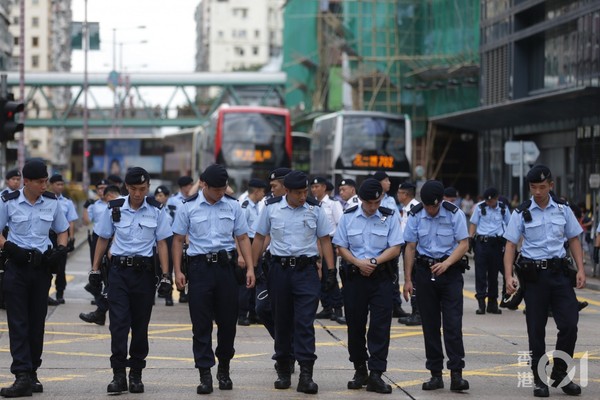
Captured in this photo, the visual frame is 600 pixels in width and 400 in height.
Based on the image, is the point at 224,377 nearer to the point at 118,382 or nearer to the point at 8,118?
the point at 118,382

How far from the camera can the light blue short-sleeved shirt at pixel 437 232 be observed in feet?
34.9

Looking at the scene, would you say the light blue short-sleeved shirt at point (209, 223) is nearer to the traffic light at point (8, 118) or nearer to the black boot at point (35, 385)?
the black boot at point (35, 385)

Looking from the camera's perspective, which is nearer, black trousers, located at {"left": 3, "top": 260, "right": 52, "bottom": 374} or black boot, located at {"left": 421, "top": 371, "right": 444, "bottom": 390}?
black trousers, located at {"left": 3, "top": 260, "right": 52, "bottom": 374}

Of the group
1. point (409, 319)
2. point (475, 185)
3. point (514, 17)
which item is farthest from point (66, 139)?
point (409, 319)

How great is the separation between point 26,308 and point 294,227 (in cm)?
225

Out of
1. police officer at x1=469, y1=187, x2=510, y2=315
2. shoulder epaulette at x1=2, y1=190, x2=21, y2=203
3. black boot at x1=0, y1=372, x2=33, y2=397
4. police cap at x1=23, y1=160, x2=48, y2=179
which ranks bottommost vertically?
black boot at x1=0, y1=372, x2=33, y2=397

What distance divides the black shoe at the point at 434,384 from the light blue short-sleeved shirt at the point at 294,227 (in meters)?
1.39

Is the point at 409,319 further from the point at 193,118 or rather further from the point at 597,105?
the point at 193,118

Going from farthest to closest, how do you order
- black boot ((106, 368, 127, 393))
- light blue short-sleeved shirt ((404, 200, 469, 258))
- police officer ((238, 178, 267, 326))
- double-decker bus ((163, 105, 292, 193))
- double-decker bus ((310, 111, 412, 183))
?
double-decker bus ((163, 105, 292, 193)), double-decker bus ((310, 111, 412, 183)), police officer ((238, 178, 267, 326)), light blue short-sleeved shirt ((404, 200, 469, 258)), black boot ((106, 368, 127, 393))

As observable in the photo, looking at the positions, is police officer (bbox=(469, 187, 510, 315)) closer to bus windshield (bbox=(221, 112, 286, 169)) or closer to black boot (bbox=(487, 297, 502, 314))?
black boot (bbox=(487, 297, 502, 314))

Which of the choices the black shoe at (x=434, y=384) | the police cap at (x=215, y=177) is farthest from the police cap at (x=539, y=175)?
the police cap at (x=215, y=177)

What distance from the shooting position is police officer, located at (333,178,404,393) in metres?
10.2

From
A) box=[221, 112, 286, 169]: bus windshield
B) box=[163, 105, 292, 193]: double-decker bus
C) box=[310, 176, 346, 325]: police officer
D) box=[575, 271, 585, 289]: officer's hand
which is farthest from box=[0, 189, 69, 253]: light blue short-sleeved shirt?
box=[221, 112, 286, 169]: bus windshield

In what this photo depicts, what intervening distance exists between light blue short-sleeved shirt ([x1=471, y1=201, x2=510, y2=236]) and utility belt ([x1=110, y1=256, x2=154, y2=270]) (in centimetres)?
816
